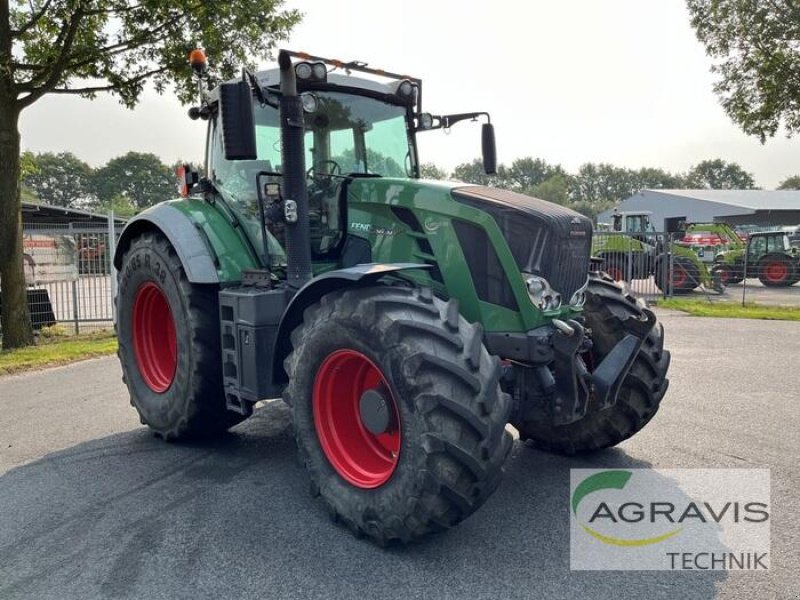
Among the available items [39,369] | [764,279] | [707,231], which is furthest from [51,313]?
[707,231]

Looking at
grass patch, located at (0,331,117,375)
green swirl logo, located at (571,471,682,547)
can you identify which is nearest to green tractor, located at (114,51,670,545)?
green swirl logo, located at (571,471,682,547)

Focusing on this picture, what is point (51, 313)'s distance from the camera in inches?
474

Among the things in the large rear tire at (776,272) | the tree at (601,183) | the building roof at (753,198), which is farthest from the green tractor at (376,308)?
the tree at (601,183)

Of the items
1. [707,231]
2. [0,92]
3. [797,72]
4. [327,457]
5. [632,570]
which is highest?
[797,72]

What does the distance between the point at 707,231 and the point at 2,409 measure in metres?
26.3

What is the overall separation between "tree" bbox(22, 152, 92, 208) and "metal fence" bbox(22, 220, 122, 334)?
82.0 meters

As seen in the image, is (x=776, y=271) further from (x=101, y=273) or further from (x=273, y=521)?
(x=273, y=521)

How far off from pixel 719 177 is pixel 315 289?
378 ft

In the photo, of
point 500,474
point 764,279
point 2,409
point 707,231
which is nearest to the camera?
point 500,474

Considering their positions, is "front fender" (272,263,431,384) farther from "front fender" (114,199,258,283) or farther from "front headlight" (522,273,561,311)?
"front fender" (114,199,258,283)

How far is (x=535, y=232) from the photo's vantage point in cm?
365

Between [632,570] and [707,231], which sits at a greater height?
[707,231]

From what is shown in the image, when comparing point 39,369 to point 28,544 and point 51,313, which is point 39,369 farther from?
point 28,544

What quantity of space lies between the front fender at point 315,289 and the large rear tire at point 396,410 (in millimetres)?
90
